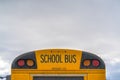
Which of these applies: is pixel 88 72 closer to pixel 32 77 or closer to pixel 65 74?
pixel 65 74

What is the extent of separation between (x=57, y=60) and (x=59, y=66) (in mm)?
124

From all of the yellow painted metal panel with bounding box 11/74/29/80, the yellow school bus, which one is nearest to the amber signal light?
the yellow school bus

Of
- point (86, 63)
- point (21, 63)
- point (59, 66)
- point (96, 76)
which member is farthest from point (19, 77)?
point (96, 76)

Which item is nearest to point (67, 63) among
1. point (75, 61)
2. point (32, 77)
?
point (75, 61)

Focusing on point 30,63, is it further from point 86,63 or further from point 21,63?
point 86,63

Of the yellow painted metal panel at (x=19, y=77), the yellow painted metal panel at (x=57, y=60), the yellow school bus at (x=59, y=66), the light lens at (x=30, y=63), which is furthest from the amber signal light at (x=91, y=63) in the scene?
the yellow painted metal panel at (x=19, y=77)

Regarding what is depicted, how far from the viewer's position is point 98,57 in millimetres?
9305

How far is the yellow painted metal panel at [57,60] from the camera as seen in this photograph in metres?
9.29

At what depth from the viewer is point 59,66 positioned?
366 inches

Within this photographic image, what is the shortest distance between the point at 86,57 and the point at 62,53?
0.48m

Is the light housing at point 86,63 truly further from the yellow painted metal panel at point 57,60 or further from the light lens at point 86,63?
the yellow painted metal panel at point 57,60

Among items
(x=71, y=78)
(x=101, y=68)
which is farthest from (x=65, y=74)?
(x=101, y=68)

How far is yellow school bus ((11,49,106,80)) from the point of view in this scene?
928 centimetres

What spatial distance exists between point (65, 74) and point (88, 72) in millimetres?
459
